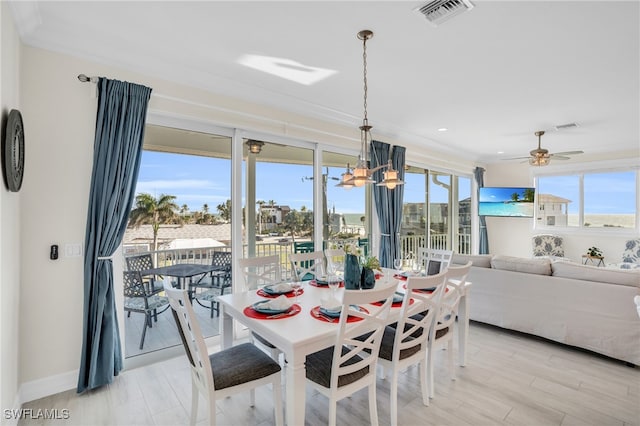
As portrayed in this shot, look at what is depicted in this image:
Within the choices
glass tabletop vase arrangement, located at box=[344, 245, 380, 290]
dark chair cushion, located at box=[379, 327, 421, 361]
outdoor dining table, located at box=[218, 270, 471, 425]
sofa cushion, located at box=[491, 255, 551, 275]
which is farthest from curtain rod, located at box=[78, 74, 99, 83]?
sofa cushion, located at box=[491, 255, 551, 275]

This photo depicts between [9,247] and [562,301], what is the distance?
4.72m

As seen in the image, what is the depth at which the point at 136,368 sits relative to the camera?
113 inches

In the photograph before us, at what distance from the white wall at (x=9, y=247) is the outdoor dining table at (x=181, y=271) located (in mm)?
1012

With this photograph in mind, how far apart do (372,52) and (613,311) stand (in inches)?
129

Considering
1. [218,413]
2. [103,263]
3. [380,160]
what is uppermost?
[380,160]

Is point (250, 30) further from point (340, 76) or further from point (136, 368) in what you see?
point (136, 368)

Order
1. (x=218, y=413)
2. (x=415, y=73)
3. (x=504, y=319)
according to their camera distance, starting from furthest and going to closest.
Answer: (x=504, y=319) → (x=415, y=73) → (x=218, y=413)

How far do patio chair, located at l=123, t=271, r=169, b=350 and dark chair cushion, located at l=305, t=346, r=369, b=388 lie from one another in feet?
6.03

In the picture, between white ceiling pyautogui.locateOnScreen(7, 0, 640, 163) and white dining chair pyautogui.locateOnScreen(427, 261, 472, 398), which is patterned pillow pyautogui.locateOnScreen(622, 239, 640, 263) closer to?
white ceiling pyautogui.locateOnScreen(7, 0, 640, 163)

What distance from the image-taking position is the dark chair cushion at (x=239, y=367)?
1820 millimetres

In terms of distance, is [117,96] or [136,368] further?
[136,368]

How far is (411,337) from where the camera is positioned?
242cm

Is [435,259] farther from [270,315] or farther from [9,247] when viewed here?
[9,247]

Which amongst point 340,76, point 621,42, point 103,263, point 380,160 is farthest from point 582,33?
point 103,263
